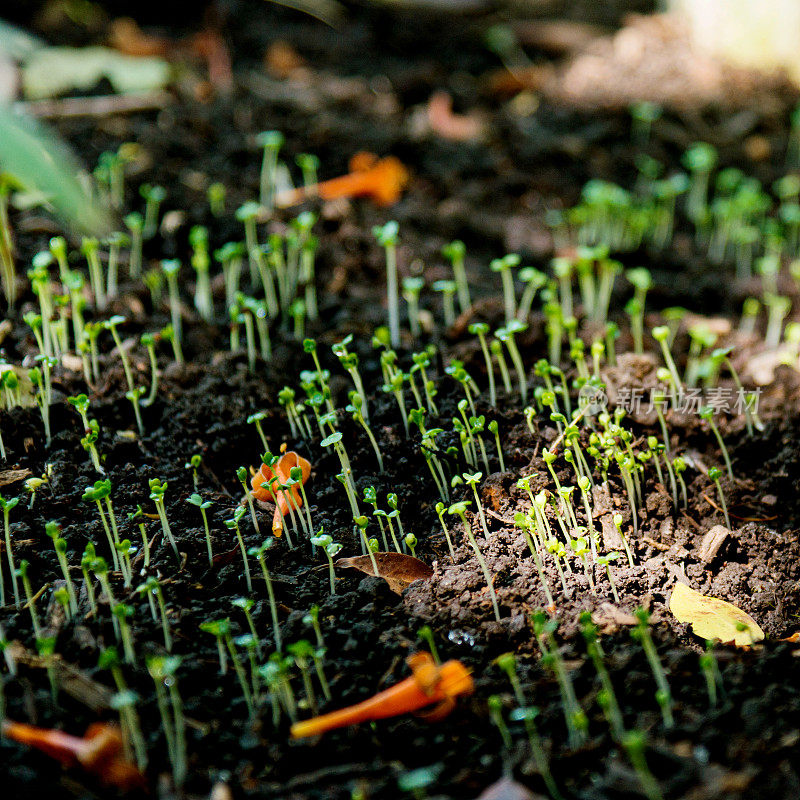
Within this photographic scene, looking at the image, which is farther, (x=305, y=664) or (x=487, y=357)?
(x=487, y=357)

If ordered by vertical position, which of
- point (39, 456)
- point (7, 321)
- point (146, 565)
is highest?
point (7, 321)

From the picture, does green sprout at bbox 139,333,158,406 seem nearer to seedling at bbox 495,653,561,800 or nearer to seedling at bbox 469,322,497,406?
seedling at bbox 469,322,497,406

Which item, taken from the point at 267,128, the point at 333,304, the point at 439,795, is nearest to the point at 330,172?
the point at 267,128

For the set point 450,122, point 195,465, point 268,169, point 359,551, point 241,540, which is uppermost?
point 450,122

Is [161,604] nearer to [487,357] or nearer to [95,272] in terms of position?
[487,357]

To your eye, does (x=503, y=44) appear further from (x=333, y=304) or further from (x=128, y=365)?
(x=128, y=365)

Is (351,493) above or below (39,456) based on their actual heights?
below

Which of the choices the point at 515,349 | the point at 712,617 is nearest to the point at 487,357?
the point at 515,349

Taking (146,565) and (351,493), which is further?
(351,493)
